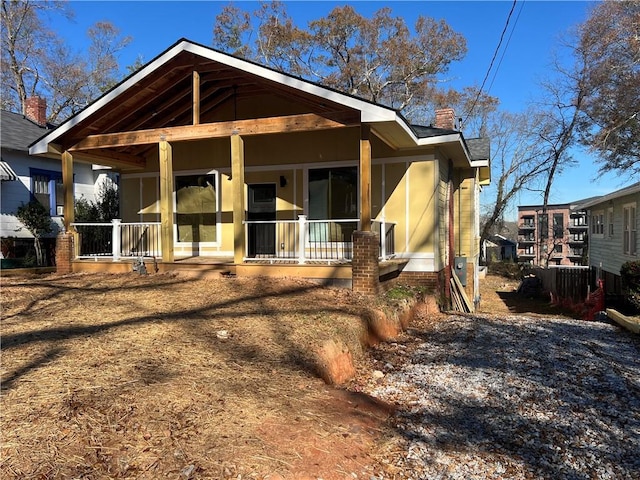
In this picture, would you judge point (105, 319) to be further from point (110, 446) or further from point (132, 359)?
point (110, 446)

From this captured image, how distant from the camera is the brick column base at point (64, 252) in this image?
35.1ft

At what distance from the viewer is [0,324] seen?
18.9 feet

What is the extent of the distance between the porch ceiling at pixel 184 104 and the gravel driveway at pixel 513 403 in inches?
187

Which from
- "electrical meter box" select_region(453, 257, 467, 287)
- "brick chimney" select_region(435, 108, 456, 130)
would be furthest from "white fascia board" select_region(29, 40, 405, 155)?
"brick chimney" select_region(435, 108, 456, 130)

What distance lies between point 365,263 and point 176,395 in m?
A: 5.16

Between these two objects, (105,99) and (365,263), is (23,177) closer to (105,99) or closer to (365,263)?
(105,99)

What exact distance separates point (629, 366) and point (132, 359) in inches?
243

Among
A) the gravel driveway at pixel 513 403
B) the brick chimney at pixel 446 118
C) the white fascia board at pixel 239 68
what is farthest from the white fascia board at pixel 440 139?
the brick chimney at pixel 446 118

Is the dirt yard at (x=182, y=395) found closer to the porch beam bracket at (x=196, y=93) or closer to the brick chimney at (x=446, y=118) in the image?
the porch beam bracket at (x=196, y=93)

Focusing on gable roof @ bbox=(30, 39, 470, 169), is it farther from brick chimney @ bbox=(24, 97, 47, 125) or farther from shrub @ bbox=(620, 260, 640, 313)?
brick chimney @ bbox=(24, 97, 47, 125)

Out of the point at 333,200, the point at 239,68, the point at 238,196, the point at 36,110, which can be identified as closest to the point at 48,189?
the point at 36,110

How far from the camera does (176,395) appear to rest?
369 cm

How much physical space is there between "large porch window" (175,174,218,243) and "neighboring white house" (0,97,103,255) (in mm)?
2952

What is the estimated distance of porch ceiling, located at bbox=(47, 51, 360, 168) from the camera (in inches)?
372
